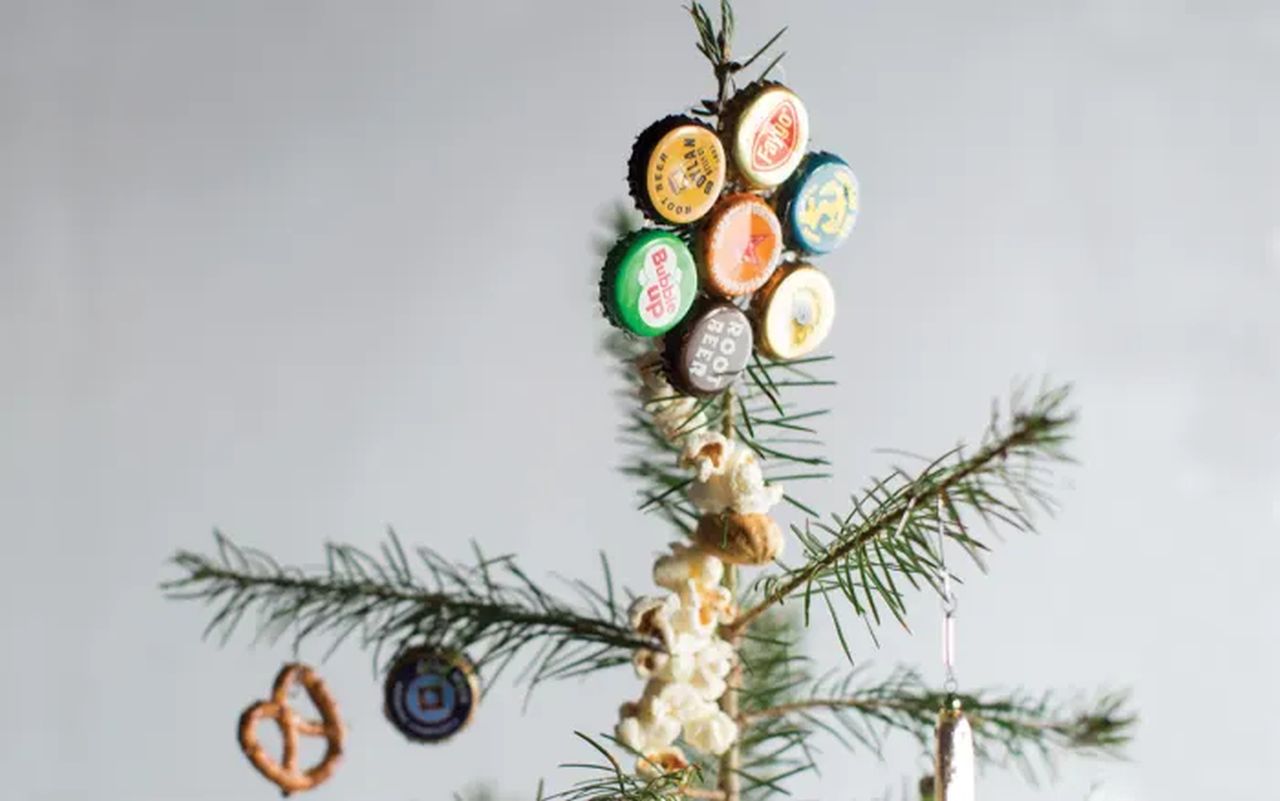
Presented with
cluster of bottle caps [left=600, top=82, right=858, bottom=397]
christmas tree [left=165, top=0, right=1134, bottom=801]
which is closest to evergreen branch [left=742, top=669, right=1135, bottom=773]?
christmas tree [left=165, top=0, right=1134, bottom=801]

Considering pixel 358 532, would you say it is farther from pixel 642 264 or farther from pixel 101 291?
pixel 642 264

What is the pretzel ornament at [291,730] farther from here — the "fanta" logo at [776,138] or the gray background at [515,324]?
the gray background at [515,324]

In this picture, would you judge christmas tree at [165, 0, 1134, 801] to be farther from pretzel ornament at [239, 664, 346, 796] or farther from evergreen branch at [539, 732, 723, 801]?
pretzel ornament at [239, 664, 346, 796]

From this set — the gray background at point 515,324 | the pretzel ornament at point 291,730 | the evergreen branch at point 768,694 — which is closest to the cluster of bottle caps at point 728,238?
the evergreen branch at point 768,694

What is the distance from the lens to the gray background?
1.29m

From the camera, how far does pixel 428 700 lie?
2.23 ft

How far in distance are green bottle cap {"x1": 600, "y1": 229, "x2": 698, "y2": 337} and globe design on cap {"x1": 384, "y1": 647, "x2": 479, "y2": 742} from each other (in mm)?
189

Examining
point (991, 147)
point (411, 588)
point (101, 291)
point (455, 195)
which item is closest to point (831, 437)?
point (991, 147)

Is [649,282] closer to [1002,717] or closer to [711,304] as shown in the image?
[711,304]

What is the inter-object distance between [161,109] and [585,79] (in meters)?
0.37

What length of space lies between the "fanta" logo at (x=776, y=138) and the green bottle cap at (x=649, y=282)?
0.13 feet

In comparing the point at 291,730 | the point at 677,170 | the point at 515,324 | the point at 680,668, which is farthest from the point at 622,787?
the point at 515,324

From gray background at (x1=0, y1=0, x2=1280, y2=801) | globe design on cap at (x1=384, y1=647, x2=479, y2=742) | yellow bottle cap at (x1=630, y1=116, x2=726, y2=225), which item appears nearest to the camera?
yellow bottle cap at (x1=630, y1=116, x2=726, y2=225)

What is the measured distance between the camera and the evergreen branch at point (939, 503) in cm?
44
